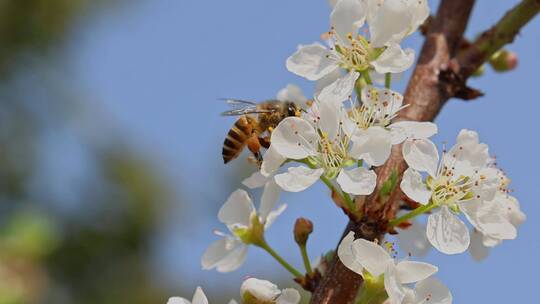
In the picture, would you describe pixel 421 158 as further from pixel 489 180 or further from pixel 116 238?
pixel 116 238

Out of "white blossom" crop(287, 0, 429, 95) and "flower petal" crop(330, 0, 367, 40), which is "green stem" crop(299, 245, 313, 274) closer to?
"white blossom" crop(287, 0, 429, 95)

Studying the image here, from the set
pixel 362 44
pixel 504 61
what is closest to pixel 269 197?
pixel 362 44

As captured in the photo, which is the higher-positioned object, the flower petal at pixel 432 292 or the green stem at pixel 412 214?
the green stem at pixel 412 214

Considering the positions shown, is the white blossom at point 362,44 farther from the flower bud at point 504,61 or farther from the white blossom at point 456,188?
the flower bud at point 504,61

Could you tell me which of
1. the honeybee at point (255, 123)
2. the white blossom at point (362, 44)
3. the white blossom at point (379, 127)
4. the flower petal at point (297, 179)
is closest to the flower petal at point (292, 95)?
the honeybee at point (255, 123)

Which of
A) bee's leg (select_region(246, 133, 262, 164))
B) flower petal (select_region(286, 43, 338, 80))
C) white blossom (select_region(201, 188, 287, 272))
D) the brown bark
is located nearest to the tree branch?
the brown bark

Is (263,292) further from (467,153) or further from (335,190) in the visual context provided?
(467,153)

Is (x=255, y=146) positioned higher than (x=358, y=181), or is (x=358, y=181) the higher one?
(x=255, y=146)

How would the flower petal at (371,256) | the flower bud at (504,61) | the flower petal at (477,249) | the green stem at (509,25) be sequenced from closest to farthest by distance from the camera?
1. the flower petal at (371,256)
2. the green stem at (509,25)
3. the flower petal at (477,249)
4. the flower bud at (504,61)
